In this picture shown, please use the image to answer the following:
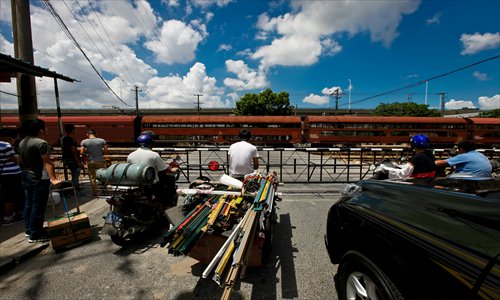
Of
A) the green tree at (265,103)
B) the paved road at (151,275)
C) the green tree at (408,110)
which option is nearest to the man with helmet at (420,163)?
the paved road at (151,275)

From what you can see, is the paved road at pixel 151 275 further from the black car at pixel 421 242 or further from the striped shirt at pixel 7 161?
the striped shirt at pixel 7 161

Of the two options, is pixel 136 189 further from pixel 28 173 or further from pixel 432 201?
pixel 432 201

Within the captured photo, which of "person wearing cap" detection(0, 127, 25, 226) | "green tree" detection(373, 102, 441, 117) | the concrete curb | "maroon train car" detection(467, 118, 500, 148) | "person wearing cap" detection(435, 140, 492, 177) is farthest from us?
"green tree" detection(373, 102, 441, 117)

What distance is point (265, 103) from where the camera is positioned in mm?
37938

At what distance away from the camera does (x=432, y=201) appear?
5.86 ft

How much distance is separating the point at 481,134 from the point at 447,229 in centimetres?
2992

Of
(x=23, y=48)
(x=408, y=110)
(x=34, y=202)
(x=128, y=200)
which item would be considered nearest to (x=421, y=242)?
(x=128, y=200)

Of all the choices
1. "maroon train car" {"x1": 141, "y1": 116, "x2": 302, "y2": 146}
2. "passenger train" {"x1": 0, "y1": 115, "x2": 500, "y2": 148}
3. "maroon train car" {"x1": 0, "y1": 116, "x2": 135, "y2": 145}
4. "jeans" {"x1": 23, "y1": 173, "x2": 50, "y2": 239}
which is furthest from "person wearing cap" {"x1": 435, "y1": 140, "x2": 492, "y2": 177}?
"maroon train car" {"x1": 0, "y1": 116, "x2": 135, "y2": 145}

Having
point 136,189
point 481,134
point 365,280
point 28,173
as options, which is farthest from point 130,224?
point 481,134

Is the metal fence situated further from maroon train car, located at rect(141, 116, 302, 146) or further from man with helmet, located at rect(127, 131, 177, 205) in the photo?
maroon train car, located at rect(141, 116, 302, 146)

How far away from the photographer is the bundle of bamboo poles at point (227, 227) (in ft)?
6.68

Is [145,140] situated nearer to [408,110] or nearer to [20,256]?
[20,256]

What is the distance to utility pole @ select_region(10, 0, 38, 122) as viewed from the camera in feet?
18.9

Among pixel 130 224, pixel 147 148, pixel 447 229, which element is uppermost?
pixel 147 148
